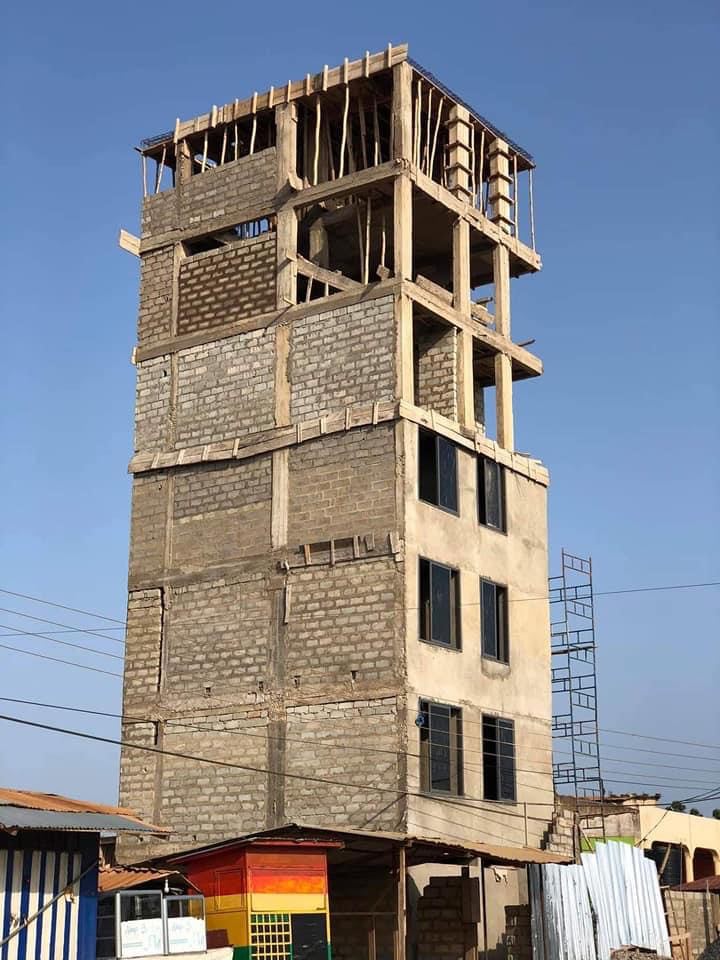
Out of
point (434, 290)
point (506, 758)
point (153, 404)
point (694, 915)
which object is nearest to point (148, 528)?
point (153, 404)

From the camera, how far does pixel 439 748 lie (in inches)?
1185

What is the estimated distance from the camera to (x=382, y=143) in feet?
120

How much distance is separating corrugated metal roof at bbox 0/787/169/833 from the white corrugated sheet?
11.0 m

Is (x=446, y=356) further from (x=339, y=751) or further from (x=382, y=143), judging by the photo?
(x=339, y=751)

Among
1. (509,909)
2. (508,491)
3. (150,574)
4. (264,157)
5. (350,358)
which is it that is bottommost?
(509,909)

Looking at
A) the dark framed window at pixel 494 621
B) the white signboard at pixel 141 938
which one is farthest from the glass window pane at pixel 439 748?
the white signboard at pixel 141 938

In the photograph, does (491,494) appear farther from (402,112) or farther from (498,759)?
(402,112)

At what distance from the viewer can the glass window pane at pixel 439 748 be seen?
29.7m

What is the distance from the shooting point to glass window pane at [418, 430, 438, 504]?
31.8 m

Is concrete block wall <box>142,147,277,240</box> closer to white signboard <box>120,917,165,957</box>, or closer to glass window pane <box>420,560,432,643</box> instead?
glass window pane <box>420,560,432,643</box>

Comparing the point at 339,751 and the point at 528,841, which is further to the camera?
the point at 528,841

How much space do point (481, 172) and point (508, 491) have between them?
906 centimetres

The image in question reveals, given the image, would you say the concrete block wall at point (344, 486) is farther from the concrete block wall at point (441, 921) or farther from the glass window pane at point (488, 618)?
the concrete block wall at point (441, 921)

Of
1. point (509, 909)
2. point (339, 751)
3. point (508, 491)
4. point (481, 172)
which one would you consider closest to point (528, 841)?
point (509, 909)
